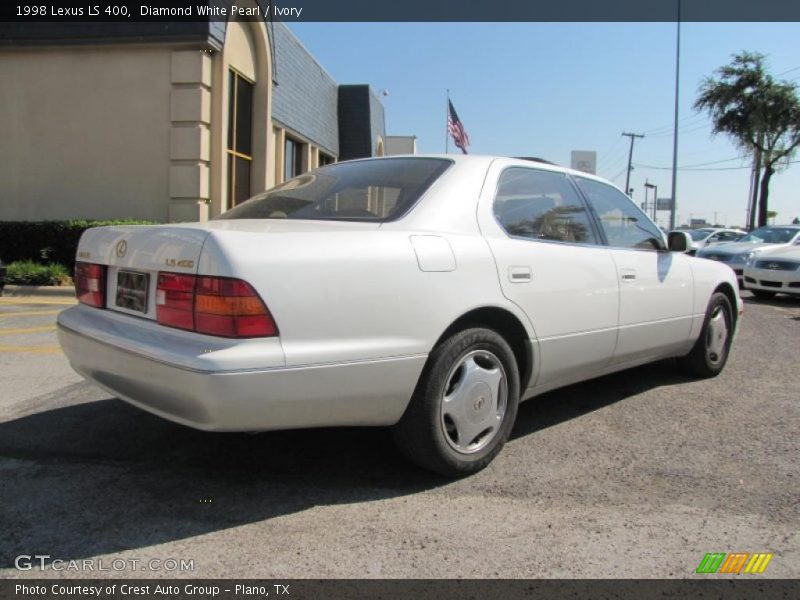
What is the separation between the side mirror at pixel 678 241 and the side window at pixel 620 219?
6 centimetres

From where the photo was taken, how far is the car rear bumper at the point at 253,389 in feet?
7.67

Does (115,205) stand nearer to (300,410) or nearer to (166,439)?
(166,439)

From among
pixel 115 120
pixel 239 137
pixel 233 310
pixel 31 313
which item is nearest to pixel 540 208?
pixel 233 310

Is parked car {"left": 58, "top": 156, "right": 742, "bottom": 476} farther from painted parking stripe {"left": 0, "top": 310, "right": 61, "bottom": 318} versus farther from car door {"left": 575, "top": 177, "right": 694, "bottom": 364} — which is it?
painted parking stripe {"left": 0, "top": 310, "right": 61, "bottom": 318}

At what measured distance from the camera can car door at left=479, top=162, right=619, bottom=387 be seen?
10.6 feet

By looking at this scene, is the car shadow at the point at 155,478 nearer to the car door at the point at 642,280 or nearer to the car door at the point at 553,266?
the car door at the point at 553,266

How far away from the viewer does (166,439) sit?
3441 mm

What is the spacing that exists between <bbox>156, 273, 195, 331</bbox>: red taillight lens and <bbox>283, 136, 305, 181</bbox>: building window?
1431cm

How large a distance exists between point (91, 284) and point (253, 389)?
133cm

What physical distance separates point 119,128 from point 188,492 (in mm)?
10433

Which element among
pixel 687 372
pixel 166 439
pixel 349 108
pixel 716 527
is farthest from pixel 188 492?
pixel 349 108

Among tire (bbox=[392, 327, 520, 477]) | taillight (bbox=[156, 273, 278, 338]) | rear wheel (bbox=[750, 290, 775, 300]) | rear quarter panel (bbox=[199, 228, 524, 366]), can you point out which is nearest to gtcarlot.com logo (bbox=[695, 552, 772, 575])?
tire (bbox=[392, 327, 520, 477])

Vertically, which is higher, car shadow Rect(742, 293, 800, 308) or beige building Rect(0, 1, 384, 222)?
beige building Rect(0, 1, 384, 222)

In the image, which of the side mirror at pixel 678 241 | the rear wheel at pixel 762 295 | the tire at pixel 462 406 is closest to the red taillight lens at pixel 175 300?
the tire at pixel 462 406
